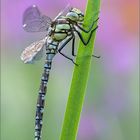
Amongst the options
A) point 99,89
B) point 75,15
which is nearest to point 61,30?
point 75,15

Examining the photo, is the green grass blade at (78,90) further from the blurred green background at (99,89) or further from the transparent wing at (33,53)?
the blurred green background at (99,89)

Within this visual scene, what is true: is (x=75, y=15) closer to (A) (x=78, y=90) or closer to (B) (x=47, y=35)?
(B) (x=47, y=35)

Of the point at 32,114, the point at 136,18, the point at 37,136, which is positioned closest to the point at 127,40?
the point at 136,18

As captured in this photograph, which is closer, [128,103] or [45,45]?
[45,45]

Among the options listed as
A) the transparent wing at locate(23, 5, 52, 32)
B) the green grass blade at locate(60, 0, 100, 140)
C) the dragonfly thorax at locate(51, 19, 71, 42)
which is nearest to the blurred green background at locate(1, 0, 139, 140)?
the transparent wing at locate(23, 5, 52, 32)

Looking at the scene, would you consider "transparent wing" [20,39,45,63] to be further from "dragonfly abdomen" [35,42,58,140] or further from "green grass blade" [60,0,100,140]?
"green grass blade" [60,0,100,140]

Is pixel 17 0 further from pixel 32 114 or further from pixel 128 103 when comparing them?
pixel 128 103
